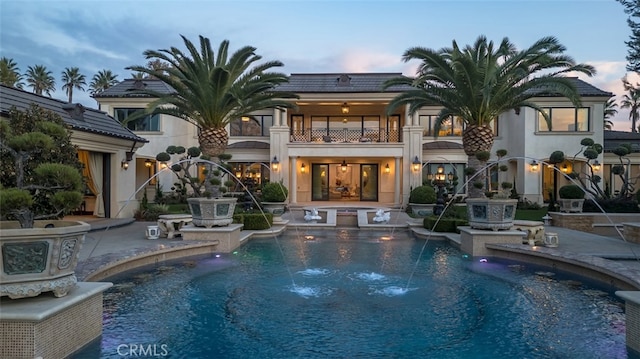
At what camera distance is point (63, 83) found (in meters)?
53.9

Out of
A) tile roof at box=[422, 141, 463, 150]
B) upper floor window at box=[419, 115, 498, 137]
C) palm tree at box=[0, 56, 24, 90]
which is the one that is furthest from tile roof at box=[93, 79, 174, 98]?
tile roof at box=[422, 141, 463, 150]

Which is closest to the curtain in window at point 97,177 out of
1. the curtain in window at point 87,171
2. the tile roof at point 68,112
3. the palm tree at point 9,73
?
the curtain in window at point 87,171

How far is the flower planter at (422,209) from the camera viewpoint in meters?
20.8

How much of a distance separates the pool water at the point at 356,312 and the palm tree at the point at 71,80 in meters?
54.5

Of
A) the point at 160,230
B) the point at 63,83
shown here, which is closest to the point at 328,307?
the point at 160,230

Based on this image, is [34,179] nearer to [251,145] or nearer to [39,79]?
[251,145]

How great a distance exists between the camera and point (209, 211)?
12.7m

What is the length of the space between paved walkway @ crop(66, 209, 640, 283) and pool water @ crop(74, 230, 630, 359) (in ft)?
2.39

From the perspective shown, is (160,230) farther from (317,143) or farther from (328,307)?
(317,143)

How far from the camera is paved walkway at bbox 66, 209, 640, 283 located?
28.5 feet

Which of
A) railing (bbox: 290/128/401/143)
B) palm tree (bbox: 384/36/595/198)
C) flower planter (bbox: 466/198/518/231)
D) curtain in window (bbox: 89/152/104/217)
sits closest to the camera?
flower planter (bbox: 466/198/518/231)

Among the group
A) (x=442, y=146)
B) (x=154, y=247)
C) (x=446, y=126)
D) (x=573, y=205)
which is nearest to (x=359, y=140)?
(x=442, y=146)

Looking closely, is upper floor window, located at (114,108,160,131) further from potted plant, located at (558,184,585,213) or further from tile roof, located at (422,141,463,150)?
potted plant, located at (558,184,585,213)

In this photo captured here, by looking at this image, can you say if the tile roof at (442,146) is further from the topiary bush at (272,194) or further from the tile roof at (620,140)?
the topiary bush at (272,194)
